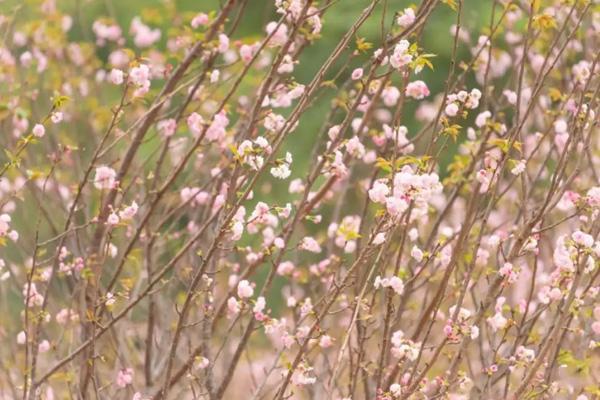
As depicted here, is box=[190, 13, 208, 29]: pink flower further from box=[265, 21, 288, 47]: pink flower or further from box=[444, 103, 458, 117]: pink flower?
box=[444, 103, 458, 117]: pink flower

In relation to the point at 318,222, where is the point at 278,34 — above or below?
above

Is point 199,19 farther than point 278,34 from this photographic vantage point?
Yes

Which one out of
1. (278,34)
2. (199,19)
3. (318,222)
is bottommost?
(318,222)

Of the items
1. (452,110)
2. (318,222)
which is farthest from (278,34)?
(452,110)

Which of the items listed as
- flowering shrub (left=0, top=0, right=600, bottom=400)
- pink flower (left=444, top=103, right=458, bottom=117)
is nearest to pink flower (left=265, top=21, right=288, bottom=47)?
flowering shrub (left=0, top=0, right=600, bottom=400)

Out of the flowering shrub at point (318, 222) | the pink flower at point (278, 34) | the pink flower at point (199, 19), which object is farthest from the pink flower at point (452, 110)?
the pink flower at point (199, 19)

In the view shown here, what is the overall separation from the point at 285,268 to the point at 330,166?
1.23m

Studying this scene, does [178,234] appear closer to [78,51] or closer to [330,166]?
[330,166]

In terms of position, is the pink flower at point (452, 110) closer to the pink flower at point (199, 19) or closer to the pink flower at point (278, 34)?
the pink flower at point (278, 34)

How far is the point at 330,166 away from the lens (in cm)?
403

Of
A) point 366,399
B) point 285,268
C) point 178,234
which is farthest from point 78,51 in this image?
point 366,399

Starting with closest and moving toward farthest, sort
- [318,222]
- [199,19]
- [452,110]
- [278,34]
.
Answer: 1. [452,110]
2. [318,222]
3. [278,34]
4. [199,19]

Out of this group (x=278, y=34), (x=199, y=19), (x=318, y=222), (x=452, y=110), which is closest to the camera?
(x=452, y=110)

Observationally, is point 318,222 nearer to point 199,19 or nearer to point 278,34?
point 278,34
